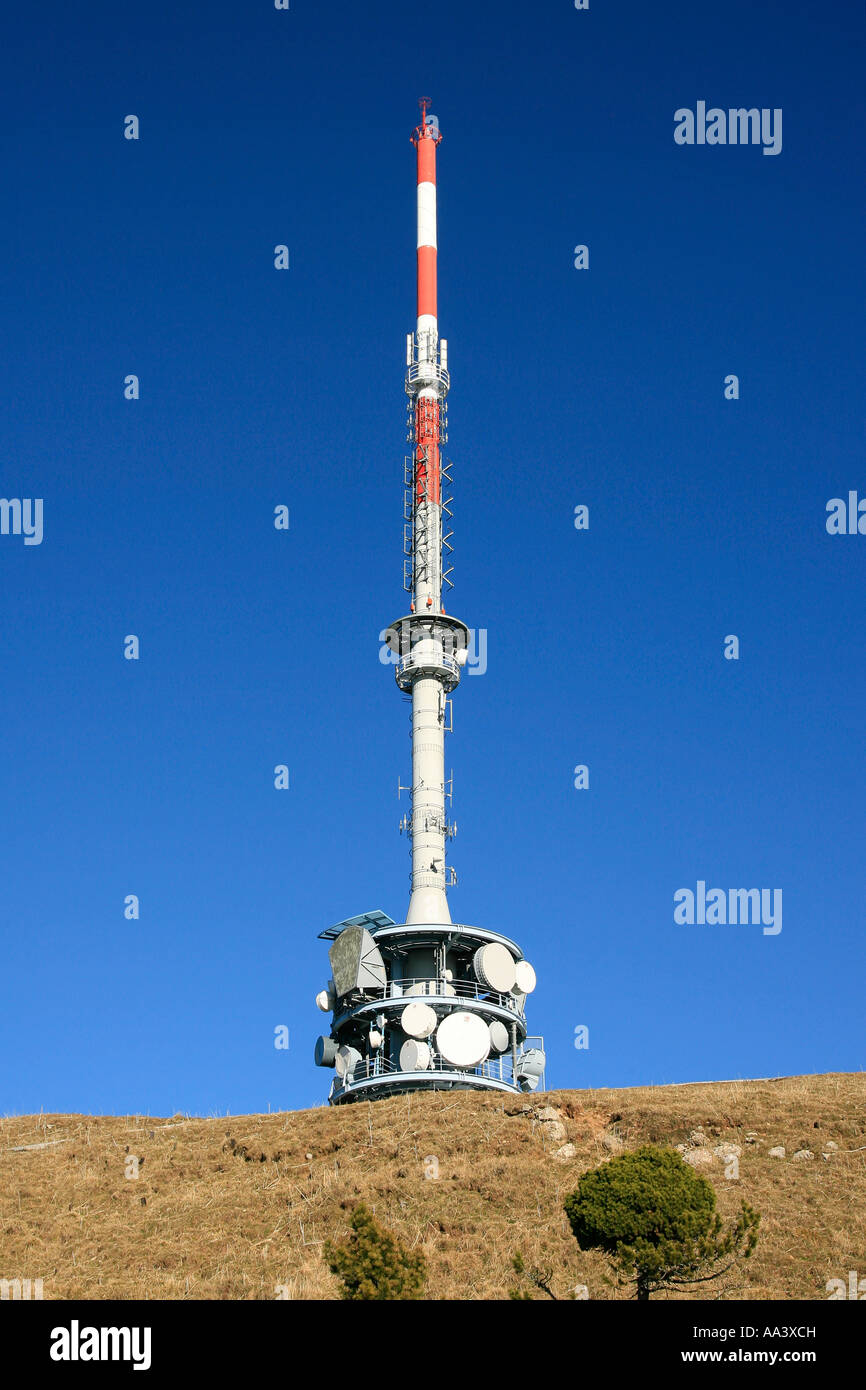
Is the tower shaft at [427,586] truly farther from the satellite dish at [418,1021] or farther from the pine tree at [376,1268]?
the pine tree at [376,1268]

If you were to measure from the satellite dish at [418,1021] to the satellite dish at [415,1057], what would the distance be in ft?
1.61

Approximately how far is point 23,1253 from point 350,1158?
13229mm

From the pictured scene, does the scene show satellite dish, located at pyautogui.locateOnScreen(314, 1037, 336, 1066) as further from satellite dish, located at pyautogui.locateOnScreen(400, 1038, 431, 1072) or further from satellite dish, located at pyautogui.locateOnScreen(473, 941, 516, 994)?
satellite dish, located at pyautogui.locateOnScreen(473, 941, 516, 994)

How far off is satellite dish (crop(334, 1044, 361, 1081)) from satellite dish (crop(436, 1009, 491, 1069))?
17.8 feet

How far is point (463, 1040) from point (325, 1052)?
33.0 feet

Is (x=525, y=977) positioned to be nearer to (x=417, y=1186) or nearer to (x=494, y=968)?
(x=494, y=968)

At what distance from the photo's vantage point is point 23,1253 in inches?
1735

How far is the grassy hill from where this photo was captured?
1585 inches

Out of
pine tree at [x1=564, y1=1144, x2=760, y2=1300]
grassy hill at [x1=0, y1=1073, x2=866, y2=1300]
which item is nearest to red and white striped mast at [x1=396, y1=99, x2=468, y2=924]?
grassy hill at [x1=0, y1=1073, x2=866, y2=1300]

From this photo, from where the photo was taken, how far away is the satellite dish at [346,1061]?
217 ft

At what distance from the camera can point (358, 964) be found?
66.6 metres

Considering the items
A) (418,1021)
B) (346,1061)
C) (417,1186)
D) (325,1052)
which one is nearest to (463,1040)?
(418,1021)

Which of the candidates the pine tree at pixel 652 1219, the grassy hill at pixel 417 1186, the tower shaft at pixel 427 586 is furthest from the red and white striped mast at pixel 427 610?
the pine tree at pixel 652 1219
